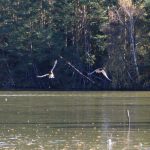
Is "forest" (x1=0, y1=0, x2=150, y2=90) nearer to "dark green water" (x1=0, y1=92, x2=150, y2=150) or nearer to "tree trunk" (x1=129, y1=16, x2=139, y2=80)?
"tree trunk" (x1=129, y1=16, x2=139, y2=80)

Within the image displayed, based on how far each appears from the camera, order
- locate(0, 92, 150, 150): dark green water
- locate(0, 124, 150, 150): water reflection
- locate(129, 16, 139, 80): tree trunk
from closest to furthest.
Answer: locate(0, 124, 150, 150): water reflection, locate(0, 92, 150, 150): dark green water, locate(129, 16, 139, 80): tree trunk

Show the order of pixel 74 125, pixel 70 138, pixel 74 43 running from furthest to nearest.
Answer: pixel 74 43, pixel 74 125, pixel 70 138

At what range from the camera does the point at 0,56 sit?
86.8 meters

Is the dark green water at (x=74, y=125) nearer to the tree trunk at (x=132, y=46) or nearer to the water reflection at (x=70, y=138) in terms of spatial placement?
the water reflection at (x=70, y=138)

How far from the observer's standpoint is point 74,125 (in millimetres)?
35531

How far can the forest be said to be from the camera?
265ft

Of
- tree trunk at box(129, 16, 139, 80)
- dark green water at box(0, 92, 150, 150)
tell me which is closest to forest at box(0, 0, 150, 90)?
tree trunk at box(129, 16, 139, 80)

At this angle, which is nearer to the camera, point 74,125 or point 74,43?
point 74,125

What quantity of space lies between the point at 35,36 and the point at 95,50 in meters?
7.41

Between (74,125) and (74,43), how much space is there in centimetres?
5056

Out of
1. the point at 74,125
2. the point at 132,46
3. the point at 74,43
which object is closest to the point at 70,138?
the point at 74,125

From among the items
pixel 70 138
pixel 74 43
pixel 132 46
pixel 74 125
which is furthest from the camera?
pixel 74 43

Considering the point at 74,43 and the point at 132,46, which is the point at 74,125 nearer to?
the point at 132,46

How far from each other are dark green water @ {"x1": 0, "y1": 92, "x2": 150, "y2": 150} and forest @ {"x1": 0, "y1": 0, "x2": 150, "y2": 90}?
26.8 metres
